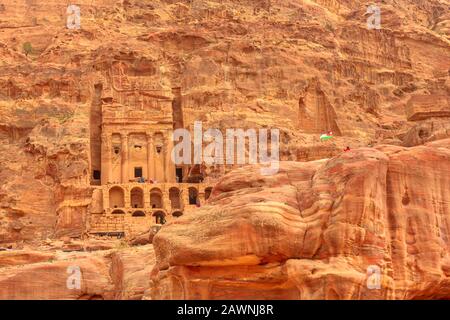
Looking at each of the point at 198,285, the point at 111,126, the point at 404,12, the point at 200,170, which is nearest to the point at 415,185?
the point at 198,285

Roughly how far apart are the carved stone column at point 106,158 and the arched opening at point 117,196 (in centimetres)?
522

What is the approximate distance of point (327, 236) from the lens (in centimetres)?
3431

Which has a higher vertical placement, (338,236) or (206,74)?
(206,74)

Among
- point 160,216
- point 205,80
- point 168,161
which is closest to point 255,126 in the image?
point 205,80

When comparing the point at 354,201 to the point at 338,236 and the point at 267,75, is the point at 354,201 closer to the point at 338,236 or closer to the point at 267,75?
the point at 338,236

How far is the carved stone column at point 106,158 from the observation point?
296 ft

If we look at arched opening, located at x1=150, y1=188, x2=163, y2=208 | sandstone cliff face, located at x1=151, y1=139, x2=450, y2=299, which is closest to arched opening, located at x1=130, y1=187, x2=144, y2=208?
arched opening, located at x1=150, y1=188, x2=163, y2=208

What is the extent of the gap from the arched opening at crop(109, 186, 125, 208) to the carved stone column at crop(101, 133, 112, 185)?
5217mm

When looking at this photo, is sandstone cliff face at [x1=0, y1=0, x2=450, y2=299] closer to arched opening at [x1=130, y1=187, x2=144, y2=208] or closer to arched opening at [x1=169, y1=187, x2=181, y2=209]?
arched opening at [x1=130, y1=187, x2=144, y2=208]

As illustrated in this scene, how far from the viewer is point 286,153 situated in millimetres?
83562

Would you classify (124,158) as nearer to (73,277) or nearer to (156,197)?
(156,197)

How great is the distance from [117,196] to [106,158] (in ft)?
26.1

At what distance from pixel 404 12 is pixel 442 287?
94.5 m

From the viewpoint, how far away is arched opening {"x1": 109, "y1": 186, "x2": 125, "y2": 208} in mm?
83312
